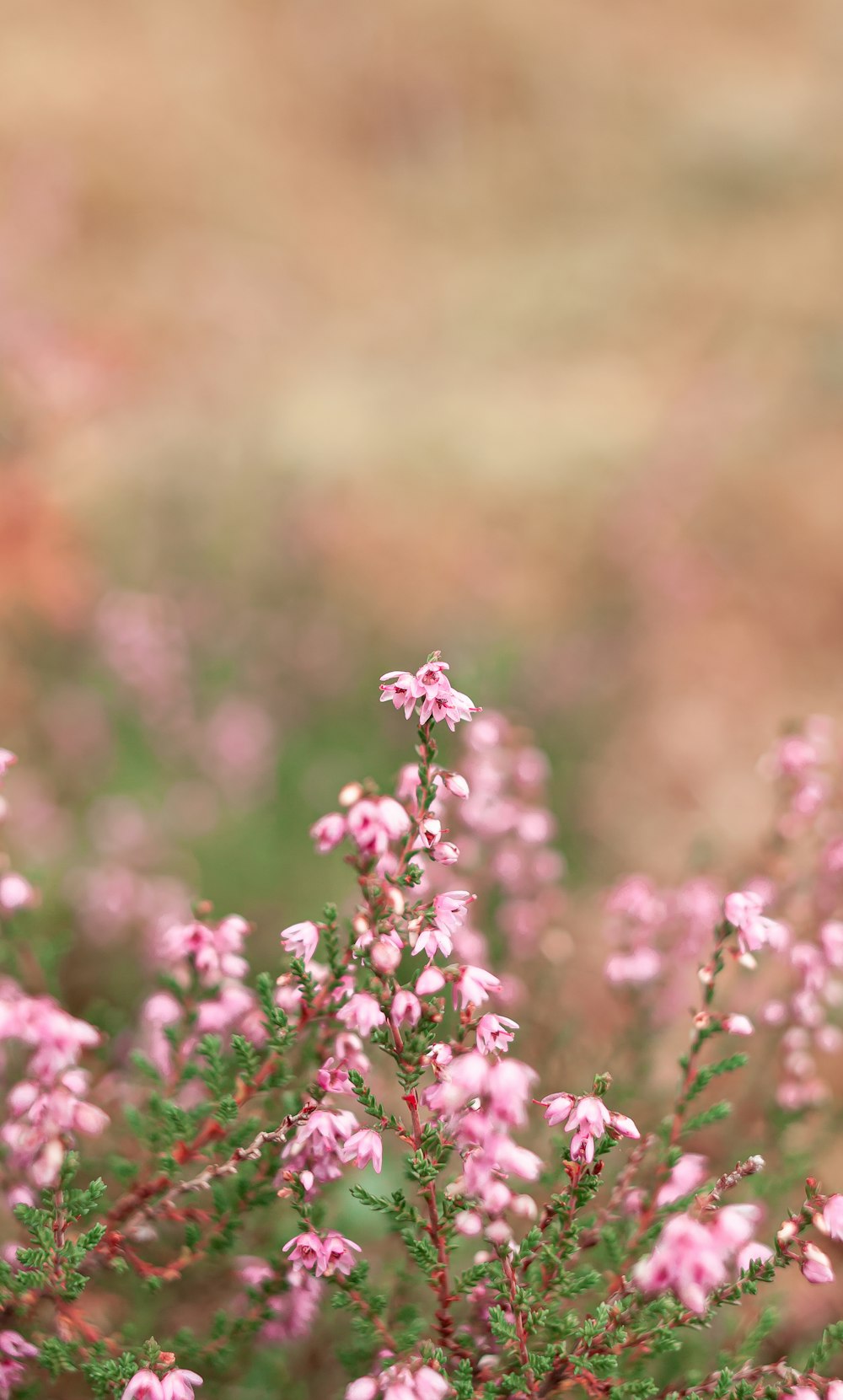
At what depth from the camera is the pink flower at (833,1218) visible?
1.78 meters

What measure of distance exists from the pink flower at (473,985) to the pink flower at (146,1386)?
0.88 metres

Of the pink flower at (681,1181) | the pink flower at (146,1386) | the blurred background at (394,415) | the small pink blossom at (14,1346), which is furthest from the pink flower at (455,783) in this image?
the blurred background at (394,415)

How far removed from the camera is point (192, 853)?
18.7 feet

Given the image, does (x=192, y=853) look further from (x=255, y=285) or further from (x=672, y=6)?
(x=672, y=6)

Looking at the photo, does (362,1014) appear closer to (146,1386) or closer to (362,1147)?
(362,1147)

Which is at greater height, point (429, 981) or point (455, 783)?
point (455, 783)

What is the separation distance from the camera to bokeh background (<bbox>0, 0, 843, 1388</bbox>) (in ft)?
20.1

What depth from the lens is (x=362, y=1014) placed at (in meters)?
1.83

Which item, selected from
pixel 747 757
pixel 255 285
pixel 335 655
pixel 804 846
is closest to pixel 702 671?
pixel 747 757

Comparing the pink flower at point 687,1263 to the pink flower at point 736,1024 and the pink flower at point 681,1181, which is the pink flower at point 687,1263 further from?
the pink flower at point 681,1181

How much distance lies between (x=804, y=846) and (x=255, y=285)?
33.8 ft

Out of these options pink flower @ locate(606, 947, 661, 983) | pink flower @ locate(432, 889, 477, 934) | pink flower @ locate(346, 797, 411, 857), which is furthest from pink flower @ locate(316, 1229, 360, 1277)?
pink flower @ locate(606, 947, 661, 983)

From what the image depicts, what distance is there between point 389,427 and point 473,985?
7.41 m

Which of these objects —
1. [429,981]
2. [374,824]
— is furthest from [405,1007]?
[374,824]
